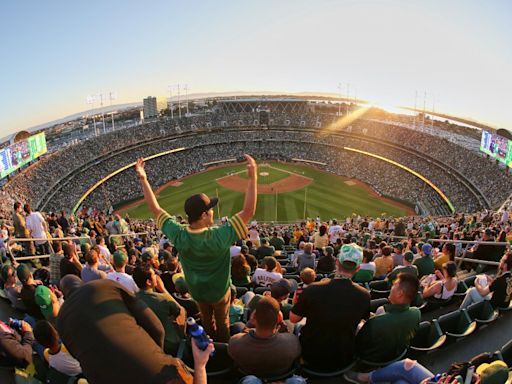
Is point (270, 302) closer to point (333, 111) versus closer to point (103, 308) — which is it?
point (103, 308)

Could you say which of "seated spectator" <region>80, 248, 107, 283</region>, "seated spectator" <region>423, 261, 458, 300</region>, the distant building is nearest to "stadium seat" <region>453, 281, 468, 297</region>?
"seated spectator" <region>423, 261, 458, 300</region>

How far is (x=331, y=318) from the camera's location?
16.4 ft

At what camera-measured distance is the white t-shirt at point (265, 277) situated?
904 cm

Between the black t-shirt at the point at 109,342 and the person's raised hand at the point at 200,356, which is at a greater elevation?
the black t-shirt at the point at 109,342

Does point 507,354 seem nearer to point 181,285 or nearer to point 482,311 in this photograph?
point 482,311

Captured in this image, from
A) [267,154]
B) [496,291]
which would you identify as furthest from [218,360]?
[267,154]

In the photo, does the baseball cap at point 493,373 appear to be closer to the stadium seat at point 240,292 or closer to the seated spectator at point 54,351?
the seated spectator at point 54,351

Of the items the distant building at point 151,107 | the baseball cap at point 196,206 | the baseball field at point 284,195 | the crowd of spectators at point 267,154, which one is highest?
the distant building at point 151,107

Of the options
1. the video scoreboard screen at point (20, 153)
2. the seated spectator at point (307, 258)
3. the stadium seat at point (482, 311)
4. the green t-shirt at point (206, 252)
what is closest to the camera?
the green t-shirt at point (206, 252)

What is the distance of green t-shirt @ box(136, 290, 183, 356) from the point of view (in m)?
5.29

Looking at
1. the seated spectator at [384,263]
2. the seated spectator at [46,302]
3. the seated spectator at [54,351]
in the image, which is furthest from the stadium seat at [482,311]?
the seated spectator at [46,302]

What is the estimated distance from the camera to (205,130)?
6450cm

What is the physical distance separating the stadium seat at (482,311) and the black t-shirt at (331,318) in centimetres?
286

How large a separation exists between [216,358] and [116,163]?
51254 mm
